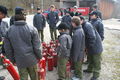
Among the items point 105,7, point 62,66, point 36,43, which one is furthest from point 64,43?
point 105,7

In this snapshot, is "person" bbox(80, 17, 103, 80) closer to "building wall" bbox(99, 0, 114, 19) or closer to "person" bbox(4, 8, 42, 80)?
"person" bbox(4, 8, 42, 80)

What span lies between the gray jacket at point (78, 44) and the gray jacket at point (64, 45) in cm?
15

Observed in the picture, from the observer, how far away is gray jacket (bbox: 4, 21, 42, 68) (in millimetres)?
3152

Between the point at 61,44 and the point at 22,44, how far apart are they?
4.07 feet

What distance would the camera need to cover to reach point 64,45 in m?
4.16

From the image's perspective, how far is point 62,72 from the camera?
176 inches

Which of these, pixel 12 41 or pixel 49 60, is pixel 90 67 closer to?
pixel 49 60

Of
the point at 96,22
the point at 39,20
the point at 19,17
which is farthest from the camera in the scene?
the point at 39,20

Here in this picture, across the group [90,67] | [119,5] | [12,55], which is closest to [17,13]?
[12,55]

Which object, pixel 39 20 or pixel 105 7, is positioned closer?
pixel 39 20

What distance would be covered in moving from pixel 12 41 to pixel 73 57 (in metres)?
1.79

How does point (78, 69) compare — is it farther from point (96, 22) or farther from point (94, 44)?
point (96, 22)

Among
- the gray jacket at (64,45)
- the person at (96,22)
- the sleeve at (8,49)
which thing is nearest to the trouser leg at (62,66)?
the gray jacket at (64,45)

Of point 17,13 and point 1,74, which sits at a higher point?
point 17,13
